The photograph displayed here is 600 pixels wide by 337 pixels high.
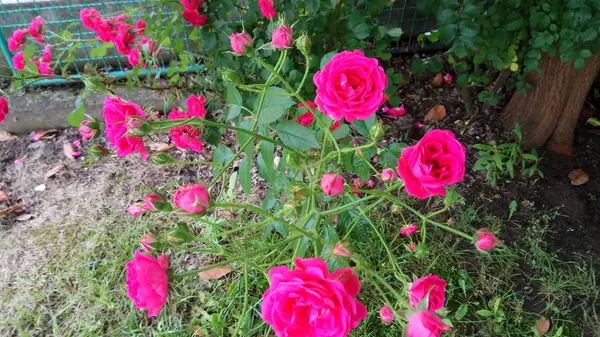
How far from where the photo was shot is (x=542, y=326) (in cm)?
154

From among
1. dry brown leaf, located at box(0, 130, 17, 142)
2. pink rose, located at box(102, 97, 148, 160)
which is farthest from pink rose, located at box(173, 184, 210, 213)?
dry brown leaf, located at box(0, 130, 17, 142)

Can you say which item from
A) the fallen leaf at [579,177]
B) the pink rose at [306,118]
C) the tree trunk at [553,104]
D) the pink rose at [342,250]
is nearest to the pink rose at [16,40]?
the pink rose at [306,118]

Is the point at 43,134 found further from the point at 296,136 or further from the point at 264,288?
the point at 296,136

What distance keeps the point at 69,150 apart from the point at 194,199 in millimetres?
1628

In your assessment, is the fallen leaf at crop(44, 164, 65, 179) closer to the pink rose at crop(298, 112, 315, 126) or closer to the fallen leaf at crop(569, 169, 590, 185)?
the pink rose at crop(298, 112, 315, 126)

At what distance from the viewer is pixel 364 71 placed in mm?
870

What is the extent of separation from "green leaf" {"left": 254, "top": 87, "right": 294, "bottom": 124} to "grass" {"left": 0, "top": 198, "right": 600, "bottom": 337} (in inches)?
21.7

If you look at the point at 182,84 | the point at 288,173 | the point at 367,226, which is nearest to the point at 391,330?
the point at 367,226

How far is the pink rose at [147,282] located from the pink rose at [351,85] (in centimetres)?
42

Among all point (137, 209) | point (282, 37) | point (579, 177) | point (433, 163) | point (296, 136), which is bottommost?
point (579, 177)

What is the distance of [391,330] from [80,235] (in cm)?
121

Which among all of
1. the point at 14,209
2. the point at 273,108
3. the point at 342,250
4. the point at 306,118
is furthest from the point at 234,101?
the point at 14,209

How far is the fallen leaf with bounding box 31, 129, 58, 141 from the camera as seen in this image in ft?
7.44

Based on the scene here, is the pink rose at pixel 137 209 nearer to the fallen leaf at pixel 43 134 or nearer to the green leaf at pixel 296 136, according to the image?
the green leaf at pixel 296 136
